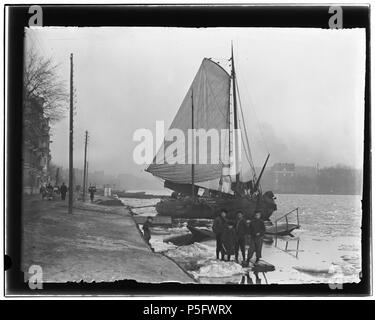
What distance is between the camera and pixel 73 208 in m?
4.04

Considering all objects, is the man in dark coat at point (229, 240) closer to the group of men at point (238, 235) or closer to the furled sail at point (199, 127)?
the group of men at point (238, 235)

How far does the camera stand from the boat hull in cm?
403

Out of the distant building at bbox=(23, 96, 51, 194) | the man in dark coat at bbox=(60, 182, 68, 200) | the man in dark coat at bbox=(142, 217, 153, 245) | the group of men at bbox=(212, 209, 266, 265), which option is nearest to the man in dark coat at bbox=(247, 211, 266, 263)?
the group of men at bbox=(212, 209, 266, 265)

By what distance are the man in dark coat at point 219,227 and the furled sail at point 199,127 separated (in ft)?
1.31

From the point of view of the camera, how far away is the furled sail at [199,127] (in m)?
4.00

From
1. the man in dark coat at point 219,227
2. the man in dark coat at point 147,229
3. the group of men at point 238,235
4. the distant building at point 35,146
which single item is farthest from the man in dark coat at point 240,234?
the distant building at point 35,146

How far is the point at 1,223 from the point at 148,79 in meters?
2.08

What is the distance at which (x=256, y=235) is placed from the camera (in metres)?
A: 3.99

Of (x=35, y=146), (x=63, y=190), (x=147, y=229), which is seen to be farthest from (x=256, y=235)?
(x=35, y=146)

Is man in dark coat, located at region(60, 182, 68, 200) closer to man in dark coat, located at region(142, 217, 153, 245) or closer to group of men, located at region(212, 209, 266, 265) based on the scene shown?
man in dark coat, located at region(142, 217, 153, 245)

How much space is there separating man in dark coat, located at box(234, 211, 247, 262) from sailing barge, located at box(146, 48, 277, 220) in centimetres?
7

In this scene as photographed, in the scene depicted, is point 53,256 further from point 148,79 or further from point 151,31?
point 151,31

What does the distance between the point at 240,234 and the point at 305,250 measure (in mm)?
677
